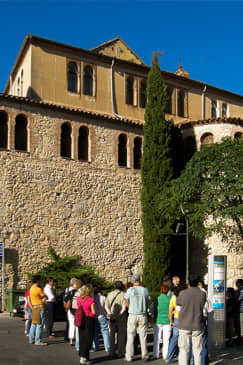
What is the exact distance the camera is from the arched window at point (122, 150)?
79.5ft

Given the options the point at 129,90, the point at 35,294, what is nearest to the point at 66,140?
the point at 129,90

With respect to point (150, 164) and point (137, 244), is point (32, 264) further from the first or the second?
point (150, 164)

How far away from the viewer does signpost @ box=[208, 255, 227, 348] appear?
10844 mm

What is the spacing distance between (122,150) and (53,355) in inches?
598

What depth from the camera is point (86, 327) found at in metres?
9.54

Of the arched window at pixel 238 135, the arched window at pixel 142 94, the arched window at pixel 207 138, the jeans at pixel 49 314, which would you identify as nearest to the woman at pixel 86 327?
the jeans at pixel 49 314

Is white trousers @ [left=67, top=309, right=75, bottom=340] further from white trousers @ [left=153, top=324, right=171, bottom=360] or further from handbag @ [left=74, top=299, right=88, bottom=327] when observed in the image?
white trousers @ [left=153, top=324, right=171, bottom=360]

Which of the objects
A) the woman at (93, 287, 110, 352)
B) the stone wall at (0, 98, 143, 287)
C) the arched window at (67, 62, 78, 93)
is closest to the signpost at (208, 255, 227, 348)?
the woman at (93, 287, 110, 352)

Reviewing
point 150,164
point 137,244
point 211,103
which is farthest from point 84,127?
point 211,103

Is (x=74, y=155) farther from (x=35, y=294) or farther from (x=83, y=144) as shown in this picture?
(x=35, y=294)

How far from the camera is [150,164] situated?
76.1 ft

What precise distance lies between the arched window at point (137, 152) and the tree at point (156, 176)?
1186 mm

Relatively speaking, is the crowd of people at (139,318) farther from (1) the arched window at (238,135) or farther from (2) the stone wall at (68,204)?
(1) the arched window at (238,135)

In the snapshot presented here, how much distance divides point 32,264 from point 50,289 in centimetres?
830
